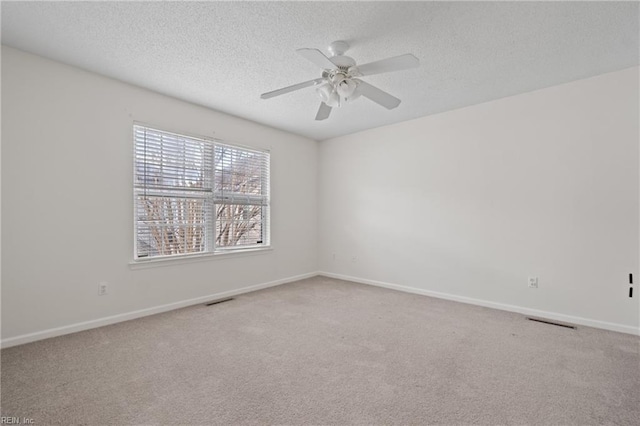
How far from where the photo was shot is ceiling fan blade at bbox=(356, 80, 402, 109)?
2.43 m

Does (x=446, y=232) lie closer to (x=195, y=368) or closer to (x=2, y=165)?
(x=195, y=368)

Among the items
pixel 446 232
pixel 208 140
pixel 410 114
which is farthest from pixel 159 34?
pixel 446 232

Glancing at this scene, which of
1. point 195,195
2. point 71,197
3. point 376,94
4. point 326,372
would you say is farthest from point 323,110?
point 71,197

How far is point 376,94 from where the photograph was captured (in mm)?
2533

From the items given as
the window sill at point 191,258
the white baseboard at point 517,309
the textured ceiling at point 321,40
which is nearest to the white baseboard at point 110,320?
the window sill at point 191,258

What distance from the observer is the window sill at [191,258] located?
3268 mm

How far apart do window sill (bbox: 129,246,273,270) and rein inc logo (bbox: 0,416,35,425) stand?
1.69m

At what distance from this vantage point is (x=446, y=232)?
13.2 feet

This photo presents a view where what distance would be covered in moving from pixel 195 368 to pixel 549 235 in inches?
147

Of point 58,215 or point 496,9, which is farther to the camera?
point 58,215

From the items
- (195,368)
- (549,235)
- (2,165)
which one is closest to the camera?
(195,368)

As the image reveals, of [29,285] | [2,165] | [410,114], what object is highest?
[410,114]

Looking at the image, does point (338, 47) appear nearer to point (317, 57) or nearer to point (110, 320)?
point (317, 57)

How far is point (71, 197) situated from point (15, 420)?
190 centimetres
